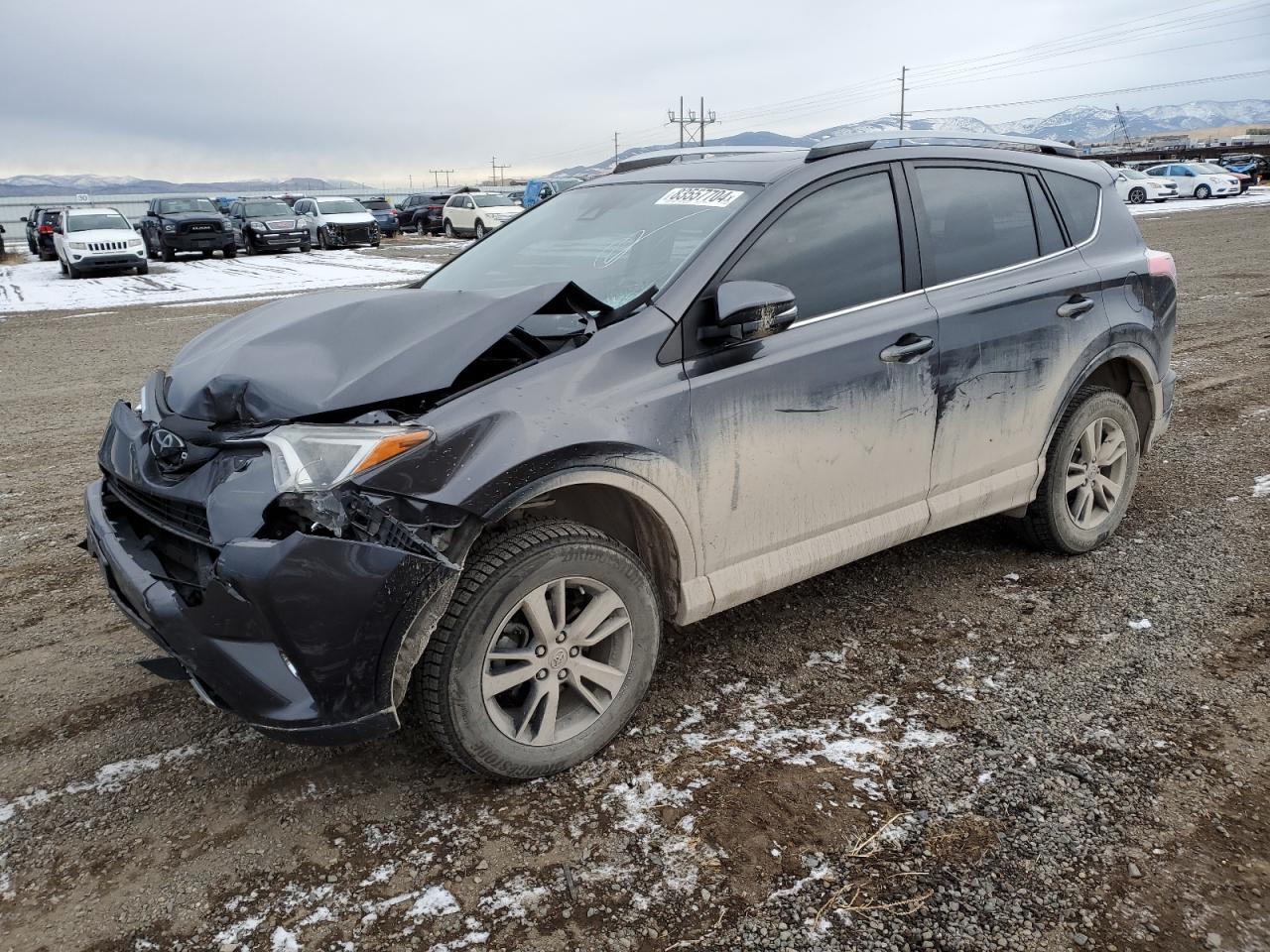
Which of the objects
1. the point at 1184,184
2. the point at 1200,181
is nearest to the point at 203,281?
the point at 1184,184

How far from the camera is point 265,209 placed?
27.6 m

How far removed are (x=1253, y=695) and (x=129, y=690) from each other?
12.8 ft

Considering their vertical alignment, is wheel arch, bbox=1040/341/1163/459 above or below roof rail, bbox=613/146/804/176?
below

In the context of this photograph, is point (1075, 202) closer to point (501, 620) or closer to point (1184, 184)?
point (501, 620)

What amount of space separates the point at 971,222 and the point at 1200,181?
39.9 meters

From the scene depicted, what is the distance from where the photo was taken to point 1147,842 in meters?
2.45

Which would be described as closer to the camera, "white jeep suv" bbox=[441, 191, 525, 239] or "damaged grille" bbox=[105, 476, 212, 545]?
"damaged grille" bbox=[105, 476, 212, 545]

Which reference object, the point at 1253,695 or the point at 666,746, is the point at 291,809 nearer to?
the point at 666,746

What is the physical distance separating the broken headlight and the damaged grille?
0.27 metres

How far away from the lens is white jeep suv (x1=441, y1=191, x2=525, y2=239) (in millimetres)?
30250

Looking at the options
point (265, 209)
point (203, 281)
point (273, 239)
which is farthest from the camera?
point (265, 209)

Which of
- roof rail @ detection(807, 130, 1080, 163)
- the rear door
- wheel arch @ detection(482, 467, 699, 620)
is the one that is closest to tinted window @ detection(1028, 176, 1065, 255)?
the rear door

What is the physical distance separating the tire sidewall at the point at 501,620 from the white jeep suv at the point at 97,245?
21.8 meters

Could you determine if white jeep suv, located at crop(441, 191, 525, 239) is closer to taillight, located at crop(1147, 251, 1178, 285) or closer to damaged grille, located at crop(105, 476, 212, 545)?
taillight, located at crop(1147, 251, 1178, 285)
